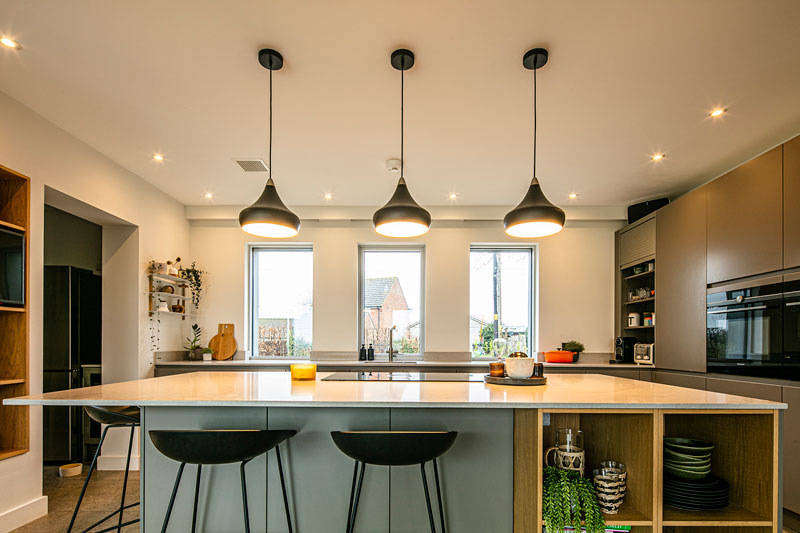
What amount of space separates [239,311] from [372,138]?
3023mm

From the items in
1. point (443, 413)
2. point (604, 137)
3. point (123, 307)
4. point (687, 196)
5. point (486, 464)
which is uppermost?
point (604, 137)

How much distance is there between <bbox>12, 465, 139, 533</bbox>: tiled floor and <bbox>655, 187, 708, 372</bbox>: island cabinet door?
433 centimetres

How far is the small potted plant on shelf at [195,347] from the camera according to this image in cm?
527

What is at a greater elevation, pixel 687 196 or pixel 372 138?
pixel 372 138

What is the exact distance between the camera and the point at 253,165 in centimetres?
404

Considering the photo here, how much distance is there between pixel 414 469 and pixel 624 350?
12.5 ft

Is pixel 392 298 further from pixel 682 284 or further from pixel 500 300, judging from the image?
pixel 682 284

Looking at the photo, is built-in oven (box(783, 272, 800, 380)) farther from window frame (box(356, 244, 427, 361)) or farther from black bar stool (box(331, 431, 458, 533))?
window frame (box(356, 244, 427, 361))

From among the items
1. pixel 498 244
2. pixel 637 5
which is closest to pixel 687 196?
pixel 498 244

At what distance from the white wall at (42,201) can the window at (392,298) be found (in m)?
2.34

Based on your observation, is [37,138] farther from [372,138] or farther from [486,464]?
[486,464]

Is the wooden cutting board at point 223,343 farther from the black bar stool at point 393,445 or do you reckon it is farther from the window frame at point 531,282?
the black bar stool at point 393,445

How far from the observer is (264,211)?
2492 mm

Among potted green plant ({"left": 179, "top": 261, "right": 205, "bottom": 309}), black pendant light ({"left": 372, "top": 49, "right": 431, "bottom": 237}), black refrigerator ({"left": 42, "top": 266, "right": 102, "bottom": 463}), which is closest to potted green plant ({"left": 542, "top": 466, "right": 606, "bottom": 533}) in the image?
black pendant light ({"left": 372, "top": 49, "right": 431, "bottom": 237})
